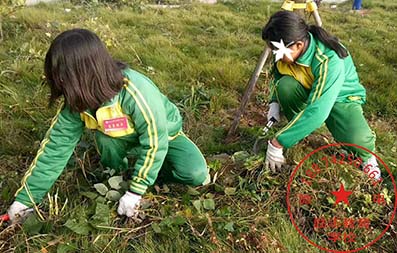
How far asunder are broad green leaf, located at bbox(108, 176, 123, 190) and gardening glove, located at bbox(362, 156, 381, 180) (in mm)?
1324

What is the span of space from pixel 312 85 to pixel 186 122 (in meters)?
0.95

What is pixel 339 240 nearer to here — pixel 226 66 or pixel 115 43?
pixel 226 66

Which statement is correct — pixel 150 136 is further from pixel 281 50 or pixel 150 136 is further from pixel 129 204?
pixel 281 50

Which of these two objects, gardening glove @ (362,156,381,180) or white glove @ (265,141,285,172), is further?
gardening glove @ (362,156,381,180)

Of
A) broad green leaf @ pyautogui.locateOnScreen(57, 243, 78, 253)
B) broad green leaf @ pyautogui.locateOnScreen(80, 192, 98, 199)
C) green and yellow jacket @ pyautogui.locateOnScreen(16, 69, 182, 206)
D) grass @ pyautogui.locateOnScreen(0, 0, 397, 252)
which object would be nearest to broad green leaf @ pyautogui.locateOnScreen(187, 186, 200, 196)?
grass @ pyautogui.locateOnScreen(0, 0, 397, 252)

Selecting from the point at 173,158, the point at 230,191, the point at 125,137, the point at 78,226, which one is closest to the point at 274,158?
the point at 230,191

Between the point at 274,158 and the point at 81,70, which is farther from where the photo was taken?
the point at 274,158

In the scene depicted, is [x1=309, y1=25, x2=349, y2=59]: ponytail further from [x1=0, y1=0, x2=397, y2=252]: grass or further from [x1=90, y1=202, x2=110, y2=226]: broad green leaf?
[x1=90, y1=202, x2=110, y2=226]: broad green leaf

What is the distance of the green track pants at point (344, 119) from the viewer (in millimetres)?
2426

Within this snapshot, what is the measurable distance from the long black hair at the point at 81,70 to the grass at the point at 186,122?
52 centimetres

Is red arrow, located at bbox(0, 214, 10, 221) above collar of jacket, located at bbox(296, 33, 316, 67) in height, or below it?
below

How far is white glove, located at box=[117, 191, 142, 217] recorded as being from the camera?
195 centimetres

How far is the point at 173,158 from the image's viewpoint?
7.60ft

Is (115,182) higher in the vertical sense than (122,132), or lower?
lower
